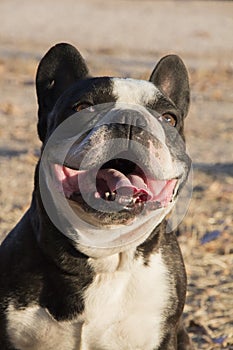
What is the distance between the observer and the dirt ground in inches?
256

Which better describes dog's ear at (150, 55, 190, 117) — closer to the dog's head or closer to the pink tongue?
the dog's head

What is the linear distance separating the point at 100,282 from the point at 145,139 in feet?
A: 2.51

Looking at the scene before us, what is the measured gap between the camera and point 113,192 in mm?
4133

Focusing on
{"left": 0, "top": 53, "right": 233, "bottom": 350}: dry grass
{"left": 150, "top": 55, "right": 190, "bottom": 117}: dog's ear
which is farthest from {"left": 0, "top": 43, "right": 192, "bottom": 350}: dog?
{"left": 0, "top": 53, "right": 233, "bottom": 350}: dry grass

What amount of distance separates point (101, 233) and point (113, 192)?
0.96 feet

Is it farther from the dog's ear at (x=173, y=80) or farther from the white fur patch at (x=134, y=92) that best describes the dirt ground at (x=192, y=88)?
the white fur patch at (x=134, y=92)

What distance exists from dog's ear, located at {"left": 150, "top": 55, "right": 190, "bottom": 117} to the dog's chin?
75 cm

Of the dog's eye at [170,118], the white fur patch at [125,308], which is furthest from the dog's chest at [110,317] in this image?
the dog's eye at [170,118]

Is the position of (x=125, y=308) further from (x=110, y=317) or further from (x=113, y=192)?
(x=113, y=192)

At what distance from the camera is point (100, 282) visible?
4570 millimetres

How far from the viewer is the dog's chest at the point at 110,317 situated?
14.7 ft

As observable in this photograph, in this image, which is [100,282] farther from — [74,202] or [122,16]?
[122,16]

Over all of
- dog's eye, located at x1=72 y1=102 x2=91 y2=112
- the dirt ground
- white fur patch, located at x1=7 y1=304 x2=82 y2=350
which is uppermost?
dog's eye, located at x1=72 y1=102 x2=91 y2=112

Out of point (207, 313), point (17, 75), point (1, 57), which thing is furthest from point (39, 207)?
point (1, 57)
